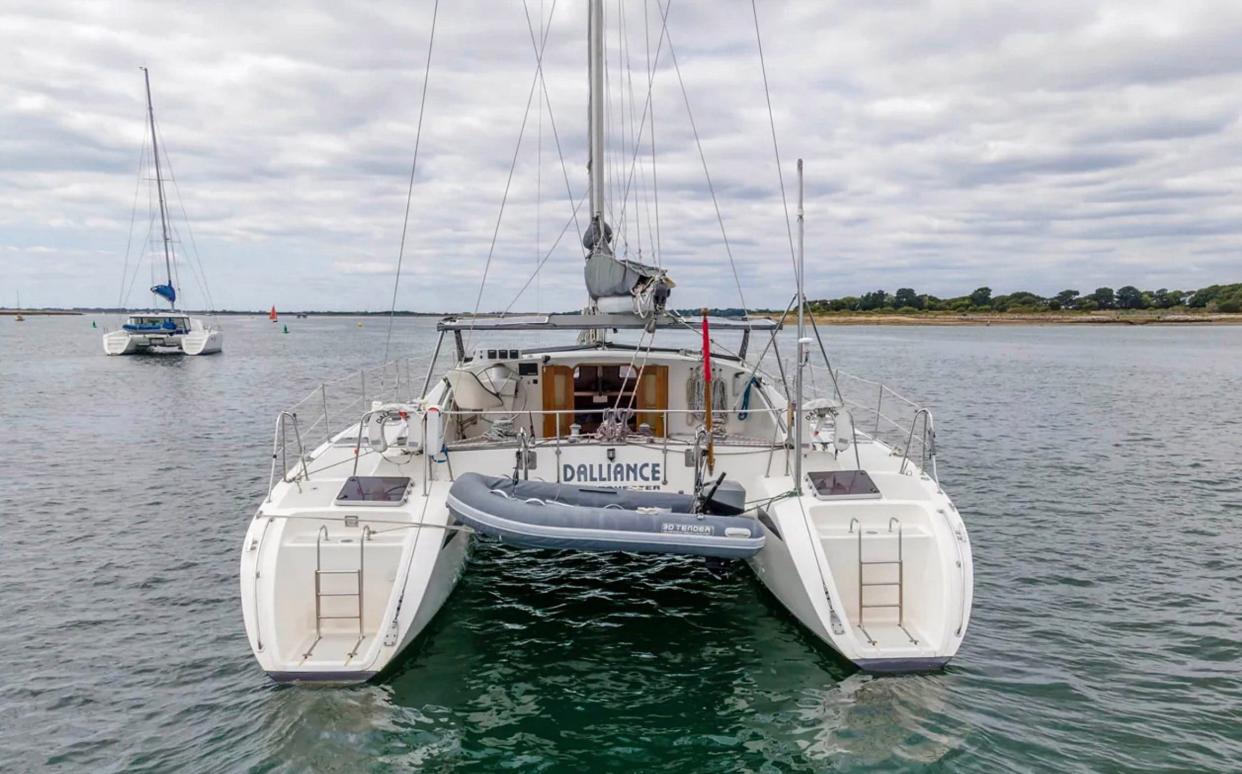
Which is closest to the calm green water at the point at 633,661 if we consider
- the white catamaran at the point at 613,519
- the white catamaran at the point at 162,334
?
the white catamaran at the point at 613,519

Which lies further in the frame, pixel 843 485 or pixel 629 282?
pixel 629 282

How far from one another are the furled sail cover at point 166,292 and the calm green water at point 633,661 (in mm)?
40748

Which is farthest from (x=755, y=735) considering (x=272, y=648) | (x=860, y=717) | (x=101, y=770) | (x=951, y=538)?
(x=101, y=770)

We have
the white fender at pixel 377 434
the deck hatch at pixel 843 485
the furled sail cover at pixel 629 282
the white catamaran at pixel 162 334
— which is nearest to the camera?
the deck hatch at pixel 843 485

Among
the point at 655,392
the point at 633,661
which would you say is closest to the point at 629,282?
the point at 655,392

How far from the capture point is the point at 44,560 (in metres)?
10.3

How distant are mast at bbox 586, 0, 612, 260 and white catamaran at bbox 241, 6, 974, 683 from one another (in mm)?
1525

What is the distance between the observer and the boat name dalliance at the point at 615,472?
814cm

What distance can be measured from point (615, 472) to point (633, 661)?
6.64 feet

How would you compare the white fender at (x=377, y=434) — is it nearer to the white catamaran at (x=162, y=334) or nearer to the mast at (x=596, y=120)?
the mast at (x=596, y=120)

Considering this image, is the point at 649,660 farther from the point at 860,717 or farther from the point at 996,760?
the point at 996,760

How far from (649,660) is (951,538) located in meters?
2.84

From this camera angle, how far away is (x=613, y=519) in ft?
21.1

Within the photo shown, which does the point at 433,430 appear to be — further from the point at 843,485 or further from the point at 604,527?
the point at 843,485
